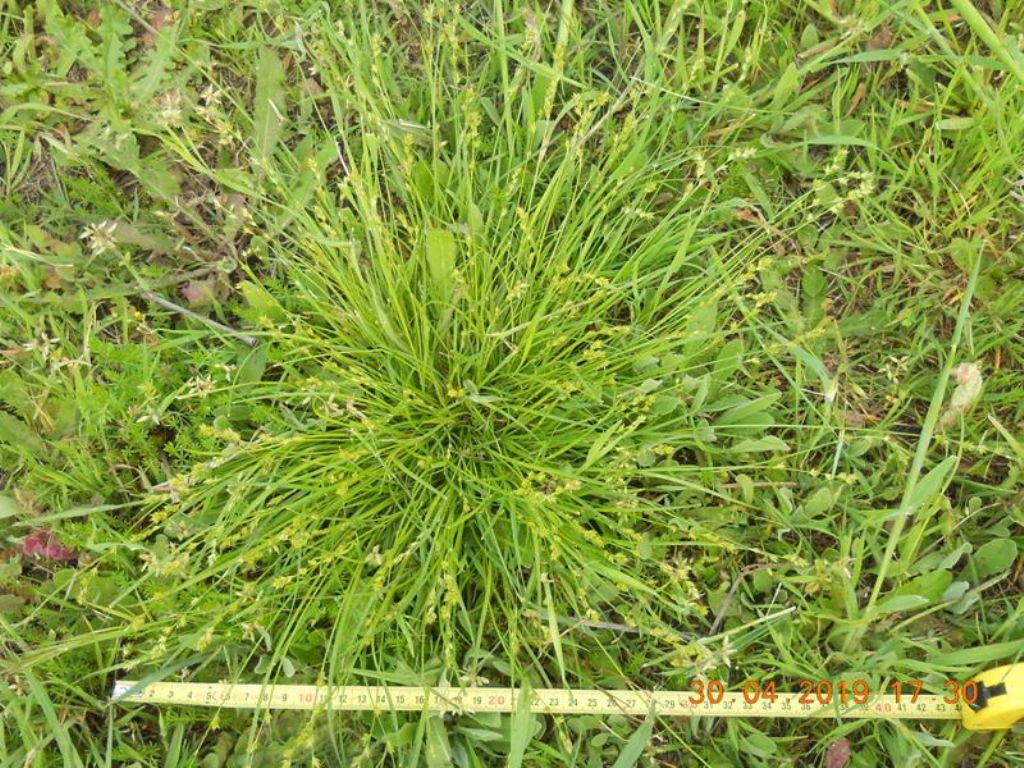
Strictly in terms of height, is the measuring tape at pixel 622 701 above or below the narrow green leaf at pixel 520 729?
below

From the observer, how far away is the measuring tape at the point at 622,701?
1765 mm

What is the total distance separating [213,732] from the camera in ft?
6.18

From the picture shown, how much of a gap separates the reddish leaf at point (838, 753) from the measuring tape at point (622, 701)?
68 mm

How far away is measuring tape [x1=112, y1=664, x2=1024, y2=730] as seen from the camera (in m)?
1.76

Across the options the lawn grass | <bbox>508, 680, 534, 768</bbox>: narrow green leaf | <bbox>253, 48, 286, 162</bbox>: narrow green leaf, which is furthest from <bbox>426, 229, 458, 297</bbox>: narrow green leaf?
<bbox>508, 680, 534, 768</bbox>: narrow green leaf

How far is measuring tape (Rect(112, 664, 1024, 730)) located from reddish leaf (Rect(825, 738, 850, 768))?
7cm

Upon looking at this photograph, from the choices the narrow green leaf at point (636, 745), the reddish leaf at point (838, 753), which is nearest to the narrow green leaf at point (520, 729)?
the narrow green leaf at point (636, 745)

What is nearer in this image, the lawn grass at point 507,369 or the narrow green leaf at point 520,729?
the narrow green leaf at point 520,729

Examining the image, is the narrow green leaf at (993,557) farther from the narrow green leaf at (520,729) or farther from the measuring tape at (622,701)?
the narrow green leaf at (520,729)

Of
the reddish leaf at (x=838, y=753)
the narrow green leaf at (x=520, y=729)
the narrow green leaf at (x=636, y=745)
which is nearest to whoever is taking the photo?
the narrow green leaf at (x=520, y=729)

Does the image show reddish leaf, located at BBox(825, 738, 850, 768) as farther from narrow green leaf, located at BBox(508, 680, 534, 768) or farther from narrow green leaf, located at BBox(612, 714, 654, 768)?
narrow green leaf, located at BBox(508, 680, 534, 768)

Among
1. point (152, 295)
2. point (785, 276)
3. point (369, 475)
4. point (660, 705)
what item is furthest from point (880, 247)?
point (152, 295)

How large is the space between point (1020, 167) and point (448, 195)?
1.53 metres

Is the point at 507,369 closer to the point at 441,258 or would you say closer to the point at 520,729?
the point at 441,258
